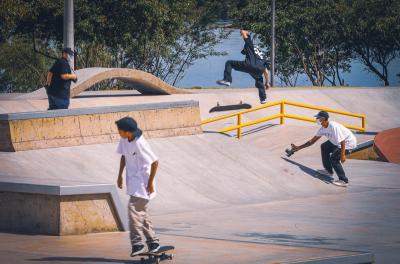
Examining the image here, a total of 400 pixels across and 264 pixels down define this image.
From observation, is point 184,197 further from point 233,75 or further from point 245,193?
point 233,75

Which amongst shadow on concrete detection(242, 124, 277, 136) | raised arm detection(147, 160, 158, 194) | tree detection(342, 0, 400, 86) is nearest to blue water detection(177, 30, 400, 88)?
tree detection(342, 0, 400, 86)

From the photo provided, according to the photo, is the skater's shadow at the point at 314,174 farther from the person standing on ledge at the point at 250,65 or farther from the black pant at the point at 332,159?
the person standing on ledge at the point at 250,65

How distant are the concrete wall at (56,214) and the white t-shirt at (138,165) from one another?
2.22 m

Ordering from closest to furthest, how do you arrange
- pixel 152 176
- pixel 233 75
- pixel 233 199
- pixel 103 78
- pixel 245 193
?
pixel 152 176 < pixel 233 199 < pixel 245 193 < pixel 103 78 < pixel 233 75

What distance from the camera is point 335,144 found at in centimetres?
2019

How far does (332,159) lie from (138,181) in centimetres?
981

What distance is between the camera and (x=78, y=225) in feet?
43.6

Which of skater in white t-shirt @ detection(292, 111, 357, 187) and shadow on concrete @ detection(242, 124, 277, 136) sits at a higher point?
skater in white t-shirt @ detection(292, 111, 357, 187)

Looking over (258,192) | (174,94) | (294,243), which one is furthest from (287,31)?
(294,243)

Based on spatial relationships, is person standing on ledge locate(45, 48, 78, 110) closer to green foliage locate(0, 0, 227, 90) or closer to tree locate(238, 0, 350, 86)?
green foliage locate(0, 0, 227, 90)

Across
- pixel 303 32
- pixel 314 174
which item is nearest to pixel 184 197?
pixel 314 174

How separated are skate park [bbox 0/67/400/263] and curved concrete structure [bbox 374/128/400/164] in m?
0.90

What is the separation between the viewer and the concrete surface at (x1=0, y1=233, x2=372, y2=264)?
11141 mm

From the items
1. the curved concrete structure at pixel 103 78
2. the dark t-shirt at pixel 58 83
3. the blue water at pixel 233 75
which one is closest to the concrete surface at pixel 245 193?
the dark t-shirt at pixel 58 83
